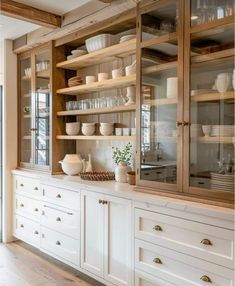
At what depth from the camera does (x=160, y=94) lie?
2367 mm

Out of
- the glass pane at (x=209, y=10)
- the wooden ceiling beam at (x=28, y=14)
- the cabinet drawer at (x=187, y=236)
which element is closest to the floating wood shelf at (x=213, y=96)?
the glass pane at (x=209, y=10)

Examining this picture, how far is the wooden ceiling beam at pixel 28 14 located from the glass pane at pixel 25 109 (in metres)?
0.92

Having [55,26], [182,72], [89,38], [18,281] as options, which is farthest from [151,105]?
[18,281]

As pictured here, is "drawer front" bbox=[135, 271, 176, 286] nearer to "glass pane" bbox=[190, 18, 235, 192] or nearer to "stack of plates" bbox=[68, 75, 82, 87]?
"glass pane" bbox=[190, 18, 235, 192]

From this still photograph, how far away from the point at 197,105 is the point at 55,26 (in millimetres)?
1813

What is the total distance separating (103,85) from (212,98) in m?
1.21

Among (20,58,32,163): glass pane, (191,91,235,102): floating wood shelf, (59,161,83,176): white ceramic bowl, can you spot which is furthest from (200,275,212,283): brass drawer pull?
(20,58,32,163): glass pane

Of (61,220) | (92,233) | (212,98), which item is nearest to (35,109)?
(61,220)

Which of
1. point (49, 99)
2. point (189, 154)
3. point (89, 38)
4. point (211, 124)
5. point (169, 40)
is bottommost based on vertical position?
point (189, 154)

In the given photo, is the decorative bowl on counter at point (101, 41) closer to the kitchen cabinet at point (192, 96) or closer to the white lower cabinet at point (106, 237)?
the kitchen cabinet at point (192, 96)

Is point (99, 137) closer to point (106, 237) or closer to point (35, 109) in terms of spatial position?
point (106, 237)

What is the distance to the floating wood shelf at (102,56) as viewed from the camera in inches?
106

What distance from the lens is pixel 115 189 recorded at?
2.52 m

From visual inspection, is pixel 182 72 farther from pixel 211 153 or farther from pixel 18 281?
pixel 18 281
